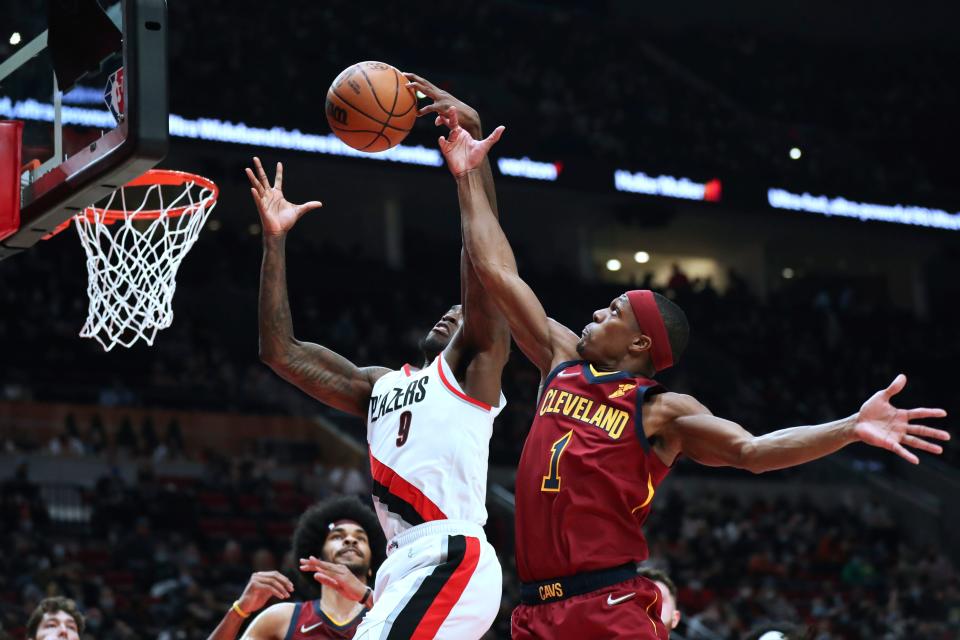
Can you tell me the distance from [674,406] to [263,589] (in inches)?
85.0

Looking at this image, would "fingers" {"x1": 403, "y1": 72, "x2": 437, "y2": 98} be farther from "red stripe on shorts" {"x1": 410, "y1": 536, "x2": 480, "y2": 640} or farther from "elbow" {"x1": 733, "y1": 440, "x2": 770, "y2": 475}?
"elbow" {"x1": 733, "y1": 440, "x2": 770, "y2": 475}

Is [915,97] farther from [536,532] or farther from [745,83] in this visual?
[536,532]

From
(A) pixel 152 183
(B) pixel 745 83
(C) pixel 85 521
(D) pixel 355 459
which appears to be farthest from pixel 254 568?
(B) pixel 745 83

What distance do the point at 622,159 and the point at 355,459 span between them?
8.46 m

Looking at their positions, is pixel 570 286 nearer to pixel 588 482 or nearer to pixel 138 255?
pixel 138 255

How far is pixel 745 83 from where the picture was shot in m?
30.4

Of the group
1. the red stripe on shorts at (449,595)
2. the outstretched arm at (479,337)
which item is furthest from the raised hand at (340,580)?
the outstretched arm at (479,337)

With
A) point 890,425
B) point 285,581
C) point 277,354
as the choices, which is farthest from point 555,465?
point 285,581

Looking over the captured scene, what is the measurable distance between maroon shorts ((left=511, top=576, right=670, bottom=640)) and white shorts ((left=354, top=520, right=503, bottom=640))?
1.11ft

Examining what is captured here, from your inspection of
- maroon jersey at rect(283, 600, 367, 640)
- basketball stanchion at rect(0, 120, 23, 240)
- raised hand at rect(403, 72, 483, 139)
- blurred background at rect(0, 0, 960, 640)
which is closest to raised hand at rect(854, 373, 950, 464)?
raised hand at rect(403, 72, 483, 139)

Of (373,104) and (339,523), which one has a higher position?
(373,104)

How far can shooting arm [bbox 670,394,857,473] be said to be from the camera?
397 cm

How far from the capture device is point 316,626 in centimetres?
617

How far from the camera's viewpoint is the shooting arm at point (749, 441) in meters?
3.97
